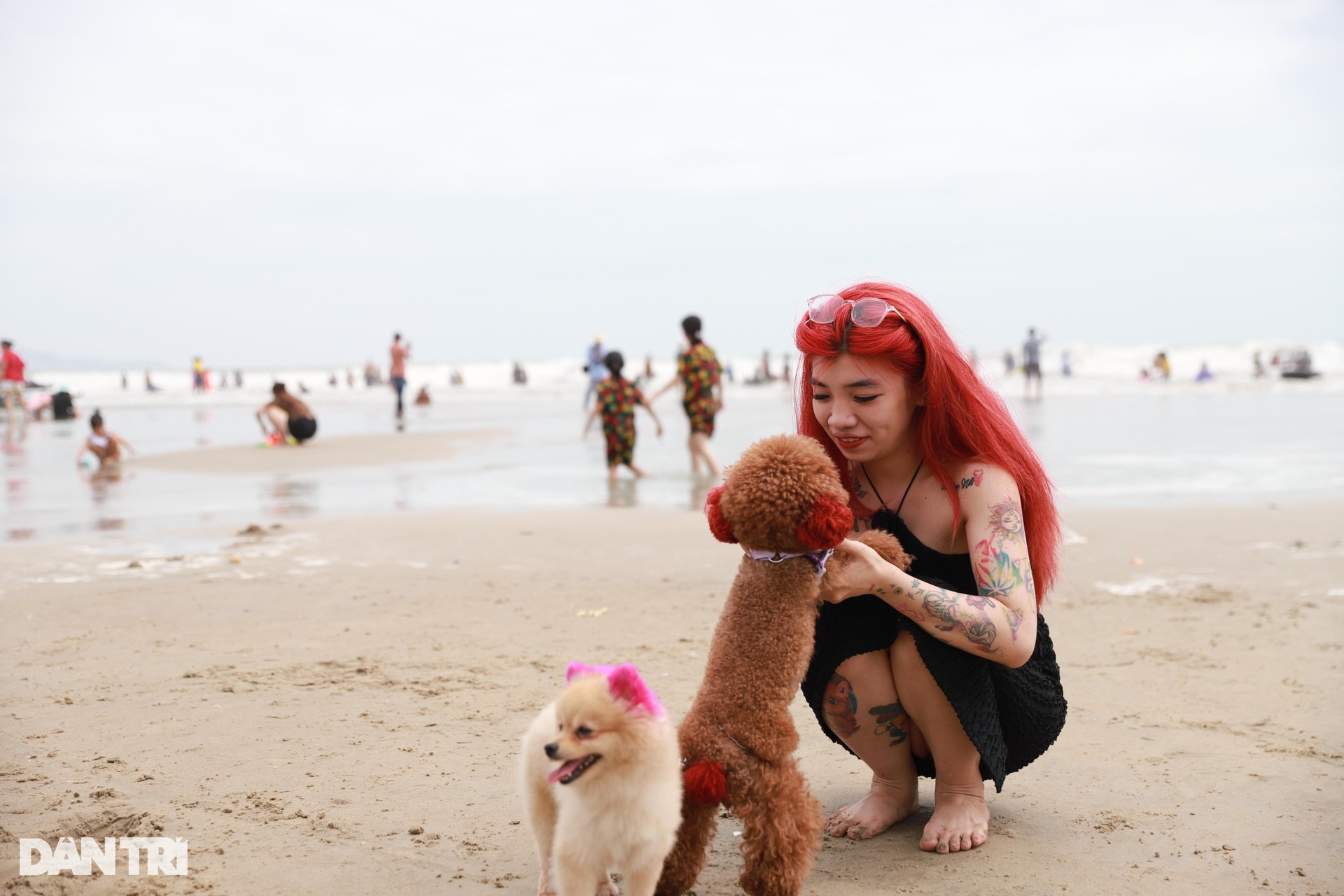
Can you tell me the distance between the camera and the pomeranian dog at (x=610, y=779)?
2.01 m

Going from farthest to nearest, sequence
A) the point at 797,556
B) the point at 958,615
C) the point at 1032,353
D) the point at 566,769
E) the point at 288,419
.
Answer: the point at 1032,353 < the point at 288,419 < the point at 958,615 < the point at 797,556 < the point at 566,769

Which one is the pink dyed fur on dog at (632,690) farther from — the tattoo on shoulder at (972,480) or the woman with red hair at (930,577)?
the tattoo on shoulder at (972,480)

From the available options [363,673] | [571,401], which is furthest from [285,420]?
[571,401]

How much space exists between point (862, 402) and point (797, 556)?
0.57 m

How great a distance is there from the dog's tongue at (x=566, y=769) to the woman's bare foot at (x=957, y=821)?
124cm

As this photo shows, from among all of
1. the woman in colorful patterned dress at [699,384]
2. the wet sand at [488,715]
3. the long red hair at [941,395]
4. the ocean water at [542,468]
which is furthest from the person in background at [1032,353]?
the long red hair at [941,395]

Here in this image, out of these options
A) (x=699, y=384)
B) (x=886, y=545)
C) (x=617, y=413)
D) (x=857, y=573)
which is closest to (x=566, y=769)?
(x=857, y=573)

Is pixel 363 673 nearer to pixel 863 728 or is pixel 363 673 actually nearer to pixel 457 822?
pixel 457 822

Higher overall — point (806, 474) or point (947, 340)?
point (947, 340)

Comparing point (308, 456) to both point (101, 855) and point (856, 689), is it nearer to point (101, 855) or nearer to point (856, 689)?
point (101, 855)

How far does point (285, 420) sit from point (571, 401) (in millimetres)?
18687

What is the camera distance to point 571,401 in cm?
3547

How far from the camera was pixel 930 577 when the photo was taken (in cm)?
275

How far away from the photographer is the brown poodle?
2.23 meters
